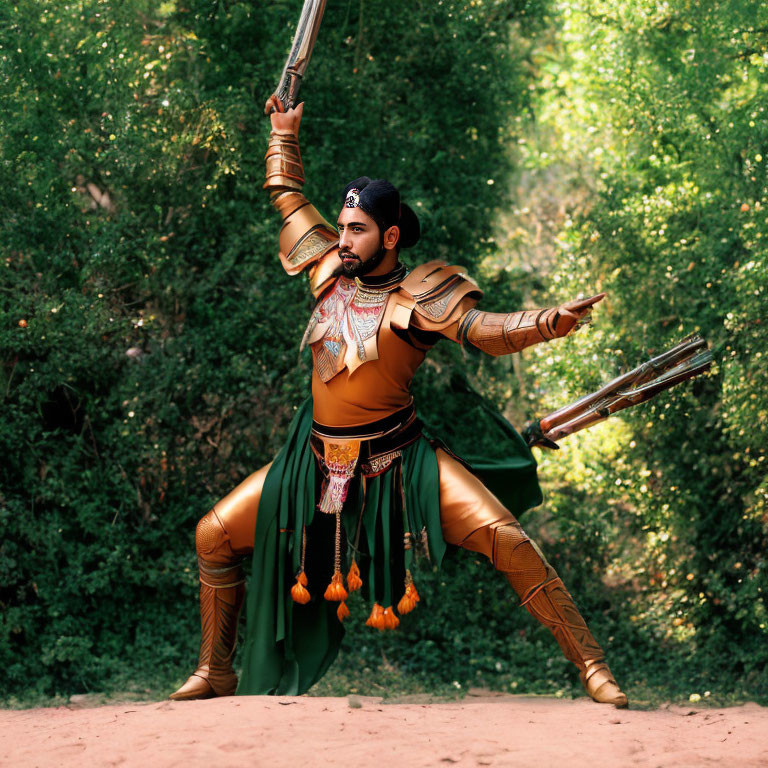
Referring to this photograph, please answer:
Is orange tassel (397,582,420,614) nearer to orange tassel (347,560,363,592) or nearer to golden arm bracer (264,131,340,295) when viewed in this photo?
orange tassel (347,560,363,592)

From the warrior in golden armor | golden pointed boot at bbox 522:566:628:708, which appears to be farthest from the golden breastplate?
golden pointed boot at bbox 522:566:628:708

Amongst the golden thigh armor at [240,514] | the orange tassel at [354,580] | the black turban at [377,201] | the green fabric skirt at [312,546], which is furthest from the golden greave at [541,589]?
the black turban at [377,201]

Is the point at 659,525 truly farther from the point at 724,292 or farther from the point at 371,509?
the point at 371,509

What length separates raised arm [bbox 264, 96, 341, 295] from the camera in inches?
222

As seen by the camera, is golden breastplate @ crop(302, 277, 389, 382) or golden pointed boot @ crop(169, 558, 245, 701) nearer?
golden breastplate @ crop(302, 277, 389, 382)

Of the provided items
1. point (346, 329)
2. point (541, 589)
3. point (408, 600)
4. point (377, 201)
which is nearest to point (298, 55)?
point (377, 201)

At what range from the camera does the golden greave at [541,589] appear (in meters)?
5.18

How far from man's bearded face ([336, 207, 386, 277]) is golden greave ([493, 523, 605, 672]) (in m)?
1.33

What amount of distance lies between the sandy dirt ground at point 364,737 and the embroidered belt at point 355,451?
0.94 m

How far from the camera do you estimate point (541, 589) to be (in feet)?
17.3

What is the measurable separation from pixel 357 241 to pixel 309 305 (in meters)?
2.00

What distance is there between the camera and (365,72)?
727 centimetres

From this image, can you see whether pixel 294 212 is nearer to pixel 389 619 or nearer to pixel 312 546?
pixel 312 546

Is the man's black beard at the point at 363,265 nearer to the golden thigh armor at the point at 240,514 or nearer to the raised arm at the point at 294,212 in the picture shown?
the raised arm at the point at 294,212
